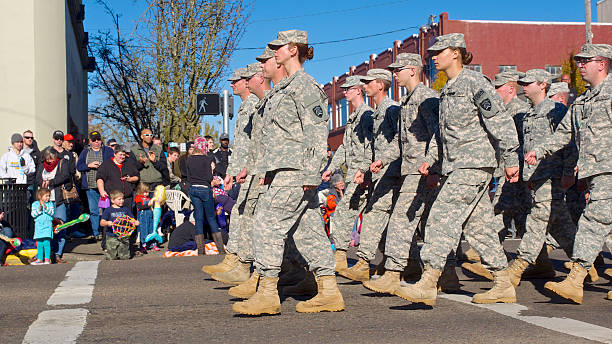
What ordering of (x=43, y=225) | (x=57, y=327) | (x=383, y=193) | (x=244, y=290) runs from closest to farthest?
(x=57, y=327), (x=244, y=290), (x=383, y=193), (x=43, y=225)

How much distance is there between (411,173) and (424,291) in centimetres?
179

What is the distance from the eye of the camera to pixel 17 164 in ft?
46.8

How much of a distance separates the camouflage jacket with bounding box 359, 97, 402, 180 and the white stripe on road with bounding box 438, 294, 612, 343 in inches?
75.7

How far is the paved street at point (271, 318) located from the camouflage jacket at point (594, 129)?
1233 mm

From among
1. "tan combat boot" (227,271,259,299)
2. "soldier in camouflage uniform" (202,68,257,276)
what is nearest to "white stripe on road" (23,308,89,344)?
"tan combat boot" (227,271,259,299)

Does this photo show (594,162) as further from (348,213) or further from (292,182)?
(348,213)

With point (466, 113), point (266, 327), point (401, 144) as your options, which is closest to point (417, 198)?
point (401, 144)

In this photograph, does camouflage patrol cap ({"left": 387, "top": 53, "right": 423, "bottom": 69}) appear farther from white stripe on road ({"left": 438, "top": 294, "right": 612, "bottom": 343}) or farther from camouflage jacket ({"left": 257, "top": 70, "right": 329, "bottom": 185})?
white stripe on road ({"left": 438, "top": 294, "right": 612, "bottom": 343})

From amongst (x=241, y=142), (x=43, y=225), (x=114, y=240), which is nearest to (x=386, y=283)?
(x=241, y=142)

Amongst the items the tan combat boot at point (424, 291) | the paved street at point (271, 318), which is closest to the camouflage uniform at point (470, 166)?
the tan combat boot at point (424, 291)

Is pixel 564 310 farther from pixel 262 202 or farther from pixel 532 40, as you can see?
pixel 532 40

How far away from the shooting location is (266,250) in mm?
6418

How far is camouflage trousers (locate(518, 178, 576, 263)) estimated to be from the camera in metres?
8.10

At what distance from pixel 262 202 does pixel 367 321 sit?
1307mm
